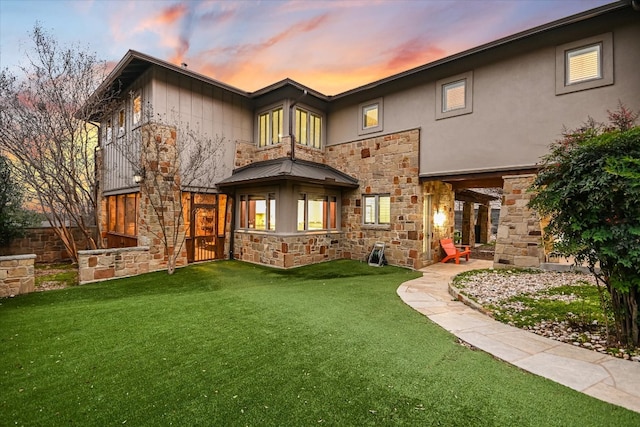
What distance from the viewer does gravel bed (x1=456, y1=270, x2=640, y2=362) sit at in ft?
11.4

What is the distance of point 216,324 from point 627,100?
30.0 feet

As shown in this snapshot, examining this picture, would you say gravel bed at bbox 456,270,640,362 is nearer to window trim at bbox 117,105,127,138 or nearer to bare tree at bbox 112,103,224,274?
bare tree at bbox 112,103,224,274

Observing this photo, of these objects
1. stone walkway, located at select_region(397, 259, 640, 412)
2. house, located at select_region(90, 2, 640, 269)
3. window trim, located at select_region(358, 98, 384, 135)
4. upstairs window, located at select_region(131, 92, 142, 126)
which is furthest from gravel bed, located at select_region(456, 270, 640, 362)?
upstairs window, located at select_region(131, 92, 142, 126)

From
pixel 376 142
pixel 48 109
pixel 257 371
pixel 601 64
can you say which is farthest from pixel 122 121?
pixel 601 64

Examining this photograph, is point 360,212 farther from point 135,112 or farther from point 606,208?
point 135,112

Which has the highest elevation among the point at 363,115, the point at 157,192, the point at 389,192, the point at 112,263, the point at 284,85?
the point at 284,85

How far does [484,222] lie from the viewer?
16.2 meters

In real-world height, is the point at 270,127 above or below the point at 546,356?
above

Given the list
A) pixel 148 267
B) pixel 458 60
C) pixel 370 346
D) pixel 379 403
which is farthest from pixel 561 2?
pixel 148 267

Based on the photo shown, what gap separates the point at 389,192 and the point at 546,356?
6.84 metres

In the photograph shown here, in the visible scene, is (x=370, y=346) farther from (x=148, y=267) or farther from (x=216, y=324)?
(x=148, y=267)

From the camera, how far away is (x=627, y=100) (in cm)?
596

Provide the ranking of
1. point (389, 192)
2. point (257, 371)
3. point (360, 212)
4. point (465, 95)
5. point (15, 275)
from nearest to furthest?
point (257, 371), point (15, 275), point (465, 95), point (389, 192), point (360, 212)

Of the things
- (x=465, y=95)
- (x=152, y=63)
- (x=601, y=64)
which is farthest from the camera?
(x=152, y=63)
